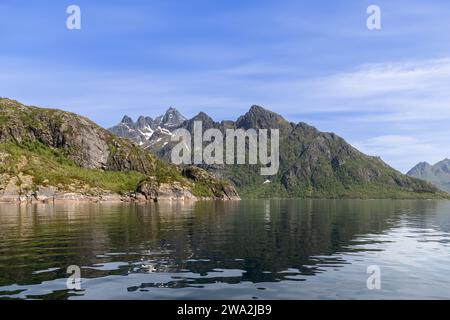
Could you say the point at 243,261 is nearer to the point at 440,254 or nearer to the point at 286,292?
the point at 286,292

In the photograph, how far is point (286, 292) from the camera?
1289 inches
